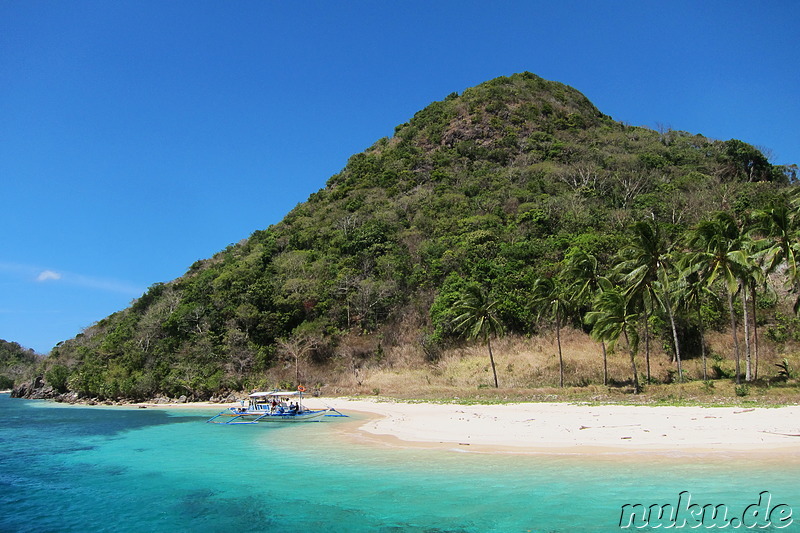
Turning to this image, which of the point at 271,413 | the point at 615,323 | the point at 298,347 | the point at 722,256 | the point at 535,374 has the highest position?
the point at 722,256

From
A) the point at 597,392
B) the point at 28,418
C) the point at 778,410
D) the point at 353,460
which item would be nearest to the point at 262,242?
the point at 28,418

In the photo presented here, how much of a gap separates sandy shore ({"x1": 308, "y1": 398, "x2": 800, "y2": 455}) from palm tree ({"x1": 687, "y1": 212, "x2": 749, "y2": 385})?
32.4ft

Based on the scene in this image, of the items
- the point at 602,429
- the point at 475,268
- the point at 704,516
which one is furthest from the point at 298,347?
the point at 704,516

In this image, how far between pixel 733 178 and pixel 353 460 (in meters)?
73.2

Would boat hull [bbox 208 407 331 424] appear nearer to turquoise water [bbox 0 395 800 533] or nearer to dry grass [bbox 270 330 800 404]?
dry grass [bbox 270 330 800 404]

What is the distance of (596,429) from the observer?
18922 millimetres

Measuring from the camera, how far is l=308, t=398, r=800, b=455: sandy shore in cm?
1570

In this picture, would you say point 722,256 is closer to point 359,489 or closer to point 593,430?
point 593,430

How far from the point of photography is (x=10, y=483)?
16766 mm

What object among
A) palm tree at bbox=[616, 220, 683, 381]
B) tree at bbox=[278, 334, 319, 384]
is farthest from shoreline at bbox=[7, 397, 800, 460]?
tree at bbox=[278, 334, 319, 384]

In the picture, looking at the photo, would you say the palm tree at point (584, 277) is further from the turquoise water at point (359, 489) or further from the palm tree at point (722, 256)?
the turquoise water at point (359, 489)

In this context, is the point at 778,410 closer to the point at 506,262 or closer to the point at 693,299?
the point at 693,299

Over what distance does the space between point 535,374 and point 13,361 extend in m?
141

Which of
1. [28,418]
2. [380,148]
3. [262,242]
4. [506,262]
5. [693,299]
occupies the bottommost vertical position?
[28,418]
